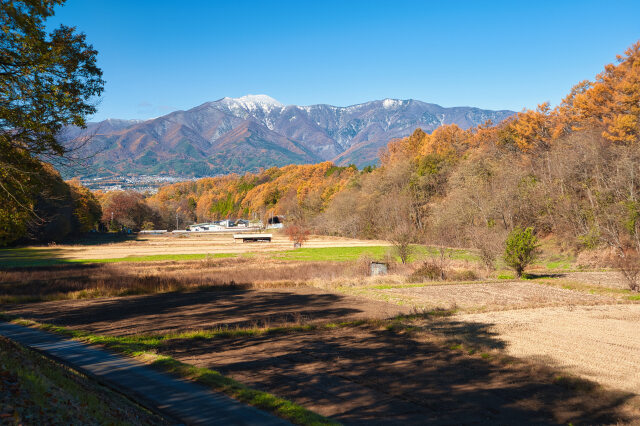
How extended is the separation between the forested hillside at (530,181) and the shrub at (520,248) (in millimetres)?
4203

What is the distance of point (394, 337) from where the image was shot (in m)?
15.9

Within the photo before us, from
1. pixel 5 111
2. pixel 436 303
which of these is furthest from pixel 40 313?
pixel 436 303

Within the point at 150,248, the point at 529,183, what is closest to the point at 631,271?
the point at 529,183

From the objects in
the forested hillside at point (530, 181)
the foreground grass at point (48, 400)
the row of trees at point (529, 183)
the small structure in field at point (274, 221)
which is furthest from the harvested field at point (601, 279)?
the small structure in field at point (274, 221)

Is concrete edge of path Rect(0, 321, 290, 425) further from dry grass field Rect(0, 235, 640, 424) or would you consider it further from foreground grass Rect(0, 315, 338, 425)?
dry grass field Rect(0, 235, 640, 424)

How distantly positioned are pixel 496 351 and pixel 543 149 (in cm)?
5938

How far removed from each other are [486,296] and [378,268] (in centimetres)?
1341

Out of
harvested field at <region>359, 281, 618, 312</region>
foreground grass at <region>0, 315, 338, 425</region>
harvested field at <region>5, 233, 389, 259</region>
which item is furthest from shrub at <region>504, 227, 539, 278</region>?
harvested field at <region>5, 233, 389, 259</region>

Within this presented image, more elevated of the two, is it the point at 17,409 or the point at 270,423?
the point at 17,409

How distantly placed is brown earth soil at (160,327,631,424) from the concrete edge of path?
4.55 feet

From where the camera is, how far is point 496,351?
43.8 ft

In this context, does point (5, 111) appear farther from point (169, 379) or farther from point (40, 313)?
point (40, 313)

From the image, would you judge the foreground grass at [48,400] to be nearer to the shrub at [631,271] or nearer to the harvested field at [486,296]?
the harvested field at [486,296]

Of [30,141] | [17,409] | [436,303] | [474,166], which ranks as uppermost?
[474,166]
